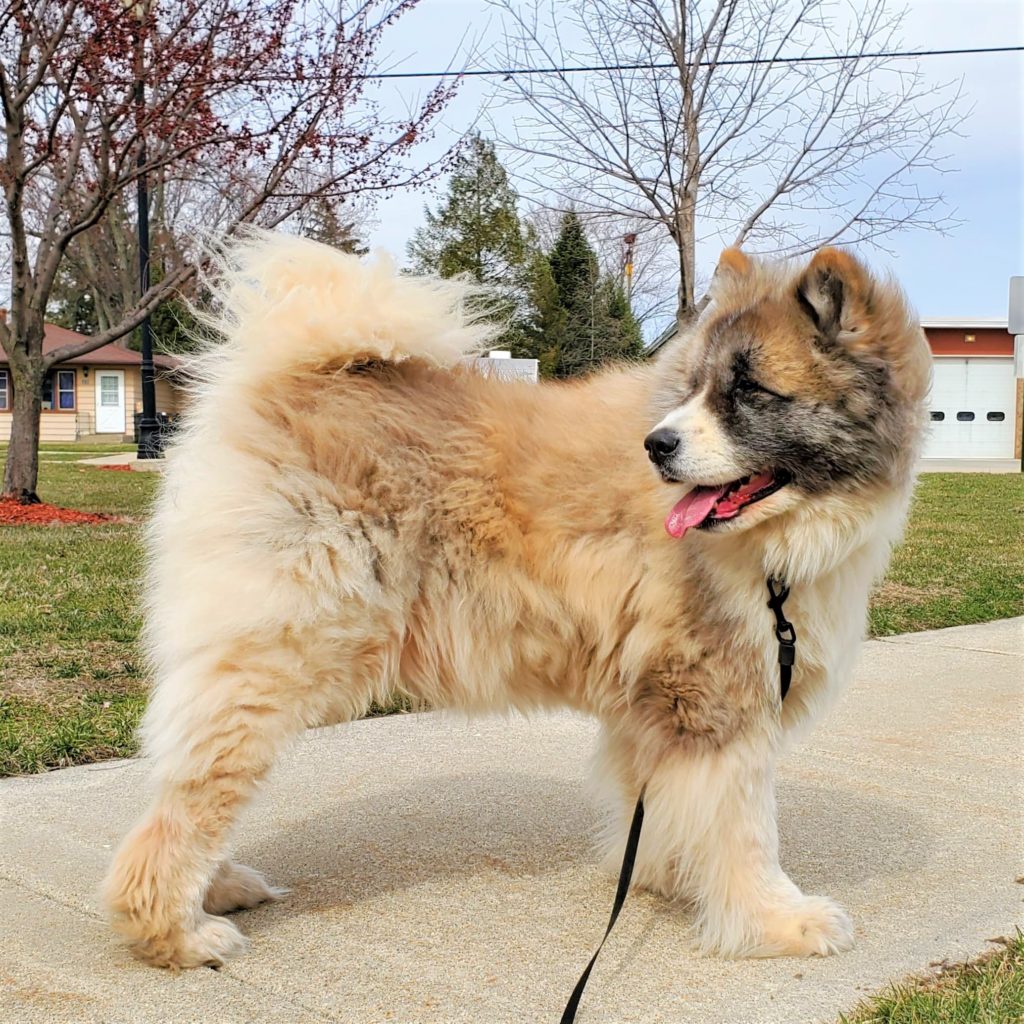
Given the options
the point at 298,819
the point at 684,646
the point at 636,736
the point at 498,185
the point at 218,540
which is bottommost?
the point at 298,819

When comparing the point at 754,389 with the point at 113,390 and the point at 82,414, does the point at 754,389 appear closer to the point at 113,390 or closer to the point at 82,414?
the point at 82,414

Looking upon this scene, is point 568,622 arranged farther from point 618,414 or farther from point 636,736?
point 618,414

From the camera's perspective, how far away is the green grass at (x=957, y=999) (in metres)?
2.73

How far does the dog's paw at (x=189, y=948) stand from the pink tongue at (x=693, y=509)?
1.71m

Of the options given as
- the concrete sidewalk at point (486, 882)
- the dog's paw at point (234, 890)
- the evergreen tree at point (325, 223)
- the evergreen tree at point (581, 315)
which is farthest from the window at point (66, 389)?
the dog's paw at point (234, 890)

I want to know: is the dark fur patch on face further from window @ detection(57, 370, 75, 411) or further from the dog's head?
window @ detection(57, 370, 75, 411)

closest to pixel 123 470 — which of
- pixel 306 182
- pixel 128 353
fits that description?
pixel 306 182

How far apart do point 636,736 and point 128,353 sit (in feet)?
161

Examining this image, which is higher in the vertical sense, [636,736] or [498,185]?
[498,185]

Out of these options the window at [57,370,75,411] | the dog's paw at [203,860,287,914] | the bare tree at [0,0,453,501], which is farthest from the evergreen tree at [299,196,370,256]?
the window at [57,370,75,411]

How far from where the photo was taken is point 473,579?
330 cm

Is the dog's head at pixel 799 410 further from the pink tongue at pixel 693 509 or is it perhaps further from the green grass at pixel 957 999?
the green grass at pixel 957 999

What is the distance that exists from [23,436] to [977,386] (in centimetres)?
3083

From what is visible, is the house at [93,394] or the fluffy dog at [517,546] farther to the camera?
the house at [93,394]
